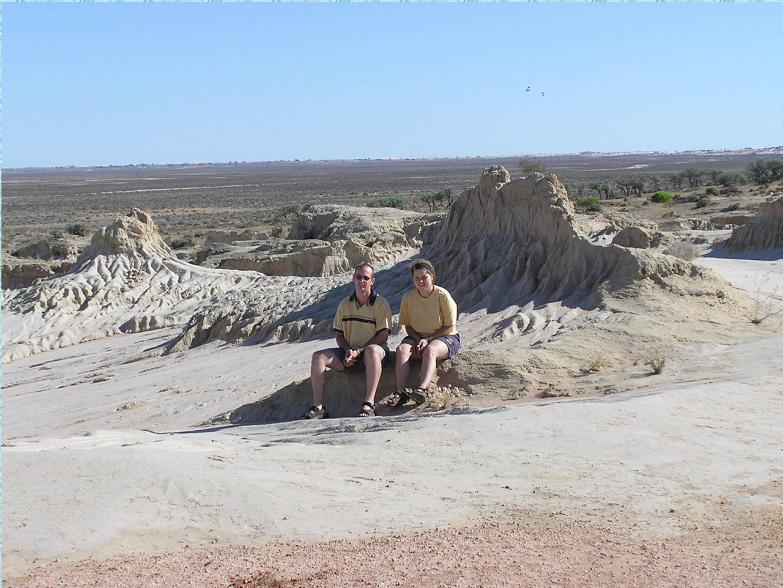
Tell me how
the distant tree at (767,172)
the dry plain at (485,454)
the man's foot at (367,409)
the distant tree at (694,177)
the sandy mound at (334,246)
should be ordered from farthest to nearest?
the distant tree at (694,177)
the distant tree at (767,172)
the sandy mound at (334,246)
the man's foot at (367,409)
the dry plain at (485,454)

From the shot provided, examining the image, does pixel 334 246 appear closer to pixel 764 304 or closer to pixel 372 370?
pixel 764 304

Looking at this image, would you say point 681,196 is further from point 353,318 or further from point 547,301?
point 353,318

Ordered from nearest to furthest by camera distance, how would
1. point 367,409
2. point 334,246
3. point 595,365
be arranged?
point 367,409
point 595,365
point 334,246

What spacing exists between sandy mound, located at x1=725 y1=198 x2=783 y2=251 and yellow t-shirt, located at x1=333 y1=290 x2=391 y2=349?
1383 cm

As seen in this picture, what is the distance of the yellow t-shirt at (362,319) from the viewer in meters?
8.78

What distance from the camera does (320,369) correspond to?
867 cm

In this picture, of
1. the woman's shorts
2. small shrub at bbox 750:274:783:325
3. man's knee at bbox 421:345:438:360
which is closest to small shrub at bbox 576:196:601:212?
small shrub at bbox 750:274:783:325

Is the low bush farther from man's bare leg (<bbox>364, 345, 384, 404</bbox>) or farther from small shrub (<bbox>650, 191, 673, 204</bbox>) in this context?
man's bare leg (<bbox>364, 345, 384, 404</bbox>)

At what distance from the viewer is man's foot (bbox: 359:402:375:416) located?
831cm

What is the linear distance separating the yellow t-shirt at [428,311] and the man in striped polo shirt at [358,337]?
0.22 metres

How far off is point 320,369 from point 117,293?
14453 mm

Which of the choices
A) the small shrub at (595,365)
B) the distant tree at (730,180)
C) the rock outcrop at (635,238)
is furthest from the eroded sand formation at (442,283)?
the distant tree at (730,180)

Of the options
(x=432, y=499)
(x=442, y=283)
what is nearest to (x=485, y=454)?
(x=432, y=499)

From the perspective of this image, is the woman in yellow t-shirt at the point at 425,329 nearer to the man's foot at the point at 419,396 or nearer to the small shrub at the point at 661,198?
the man's foot at the point at 419,396
